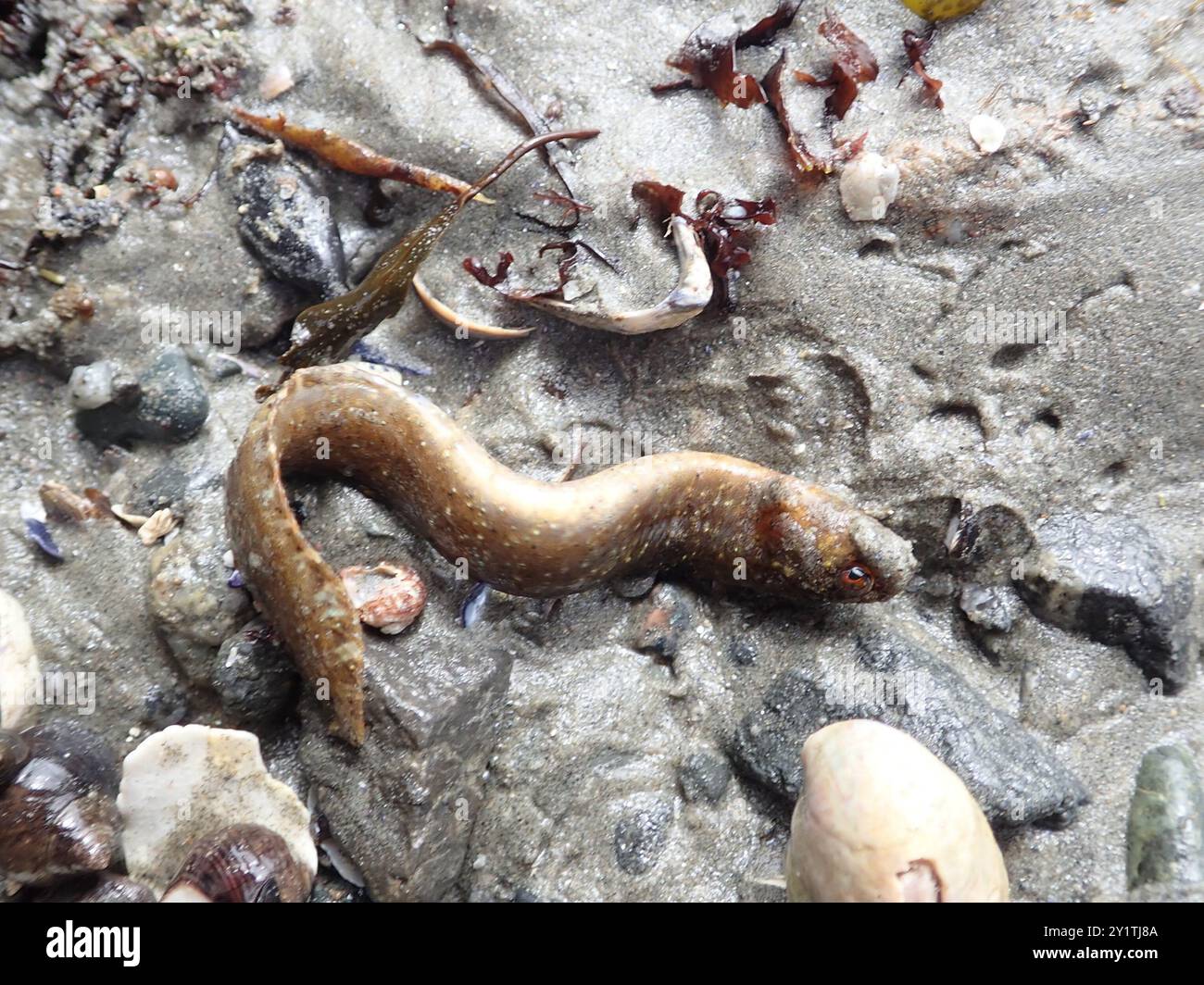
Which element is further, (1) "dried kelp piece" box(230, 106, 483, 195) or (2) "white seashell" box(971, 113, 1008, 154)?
(1) "dried kelp piece" box(230, 106, 483, 195)

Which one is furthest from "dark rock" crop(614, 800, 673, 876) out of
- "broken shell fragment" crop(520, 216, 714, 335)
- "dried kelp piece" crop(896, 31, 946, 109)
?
"dried kelp piece" crop(896, 31, 946, 109)

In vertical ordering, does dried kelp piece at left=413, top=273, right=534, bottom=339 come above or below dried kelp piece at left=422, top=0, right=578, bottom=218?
below

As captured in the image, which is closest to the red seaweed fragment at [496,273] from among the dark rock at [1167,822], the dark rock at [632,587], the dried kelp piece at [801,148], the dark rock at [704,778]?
the dried kelp piece at [801,148]

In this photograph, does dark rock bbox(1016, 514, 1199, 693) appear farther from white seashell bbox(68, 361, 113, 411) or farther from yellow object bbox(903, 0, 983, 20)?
white seashell bbox(68, 361, 113, 411)

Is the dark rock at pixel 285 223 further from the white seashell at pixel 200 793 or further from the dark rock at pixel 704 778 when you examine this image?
the dark rock at pixel 704 778

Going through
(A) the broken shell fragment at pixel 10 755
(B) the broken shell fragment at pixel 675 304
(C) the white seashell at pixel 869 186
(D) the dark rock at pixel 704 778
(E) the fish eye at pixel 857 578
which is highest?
(C) the white seashell at pixel 869 186

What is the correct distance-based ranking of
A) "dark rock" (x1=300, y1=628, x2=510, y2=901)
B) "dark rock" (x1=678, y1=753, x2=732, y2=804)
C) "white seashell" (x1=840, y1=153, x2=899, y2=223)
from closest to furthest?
1. "dark rock" (x1=300, y1=628, x2=510, y2=901)
2. "dark rock" (x1=678, y1=753, x2=732, y2=804)
3. "white seashell" (x1=840, y1=153, x2=899, y2=223)
